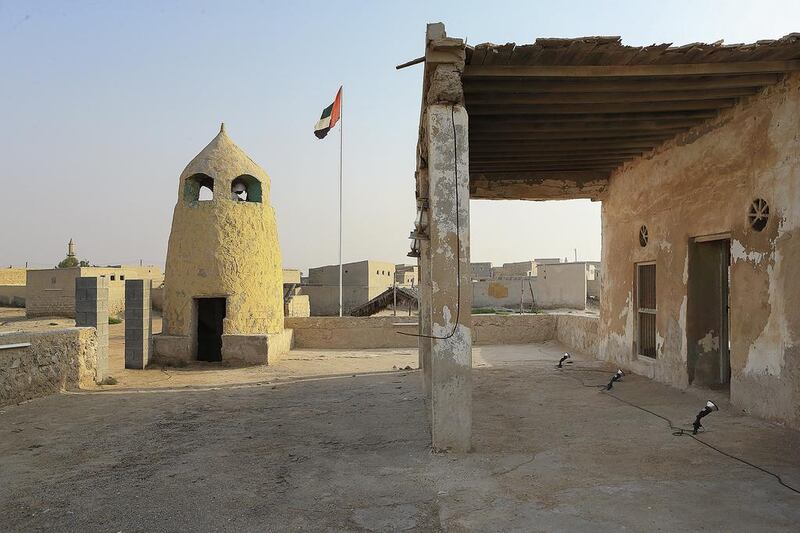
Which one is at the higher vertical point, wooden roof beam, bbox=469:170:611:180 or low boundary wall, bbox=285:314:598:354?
wooden roof beam, bbox=469:170:611:180

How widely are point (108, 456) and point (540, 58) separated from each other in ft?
18.9

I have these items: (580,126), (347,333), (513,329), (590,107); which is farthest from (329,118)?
(590,107)

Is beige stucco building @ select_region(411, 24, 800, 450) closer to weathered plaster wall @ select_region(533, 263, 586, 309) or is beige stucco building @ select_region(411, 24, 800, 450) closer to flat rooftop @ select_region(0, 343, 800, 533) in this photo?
flat rooftop @ select_region(0, 343, 800, 533)

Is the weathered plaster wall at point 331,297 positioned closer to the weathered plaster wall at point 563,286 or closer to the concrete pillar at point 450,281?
the weathered plaster wall at point 563,286

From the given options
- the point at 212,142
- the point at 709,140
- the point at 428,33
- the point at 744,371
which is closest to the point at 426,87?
the point at 428,33

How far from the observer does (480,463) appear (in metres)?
4.91

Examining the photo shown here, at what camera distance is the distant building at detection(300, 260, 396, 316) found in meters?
30.3

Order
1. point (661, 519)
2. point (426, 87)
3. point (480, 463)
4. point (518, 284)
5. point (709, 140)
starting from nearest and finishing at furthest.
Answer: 1. point (661, 519)
2. point (480, 463)
3. point (426, 87)
4. point (709, 140)
5. point (518, 284)

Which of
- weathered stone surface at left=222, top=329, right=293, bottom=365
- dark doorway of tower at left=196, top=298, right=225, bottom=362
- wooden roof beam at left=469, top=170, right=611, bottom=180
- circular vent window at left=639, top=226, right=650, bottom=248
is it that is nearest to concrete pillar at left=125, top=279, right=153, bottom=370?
weathered stone surface at left=222, top=329, right=293, bottom=365

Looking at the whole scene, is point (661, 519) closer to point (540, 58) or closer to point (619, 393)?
point (540, 58)

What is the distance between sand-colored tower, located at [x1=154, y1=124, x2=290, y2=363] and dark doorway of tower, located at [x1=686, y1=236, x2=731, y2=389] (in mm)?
8875

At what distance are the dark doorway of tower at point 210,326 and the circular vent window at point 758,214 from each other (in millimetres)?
13031

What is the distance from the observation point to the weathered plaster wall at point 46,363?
313 inches

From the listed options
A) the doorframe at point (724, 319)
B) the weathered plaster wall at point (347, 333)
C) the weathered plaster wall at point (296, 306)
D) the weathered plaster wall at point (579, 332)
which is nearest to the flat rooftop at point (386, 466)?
the doorframe at point (724, 319)
